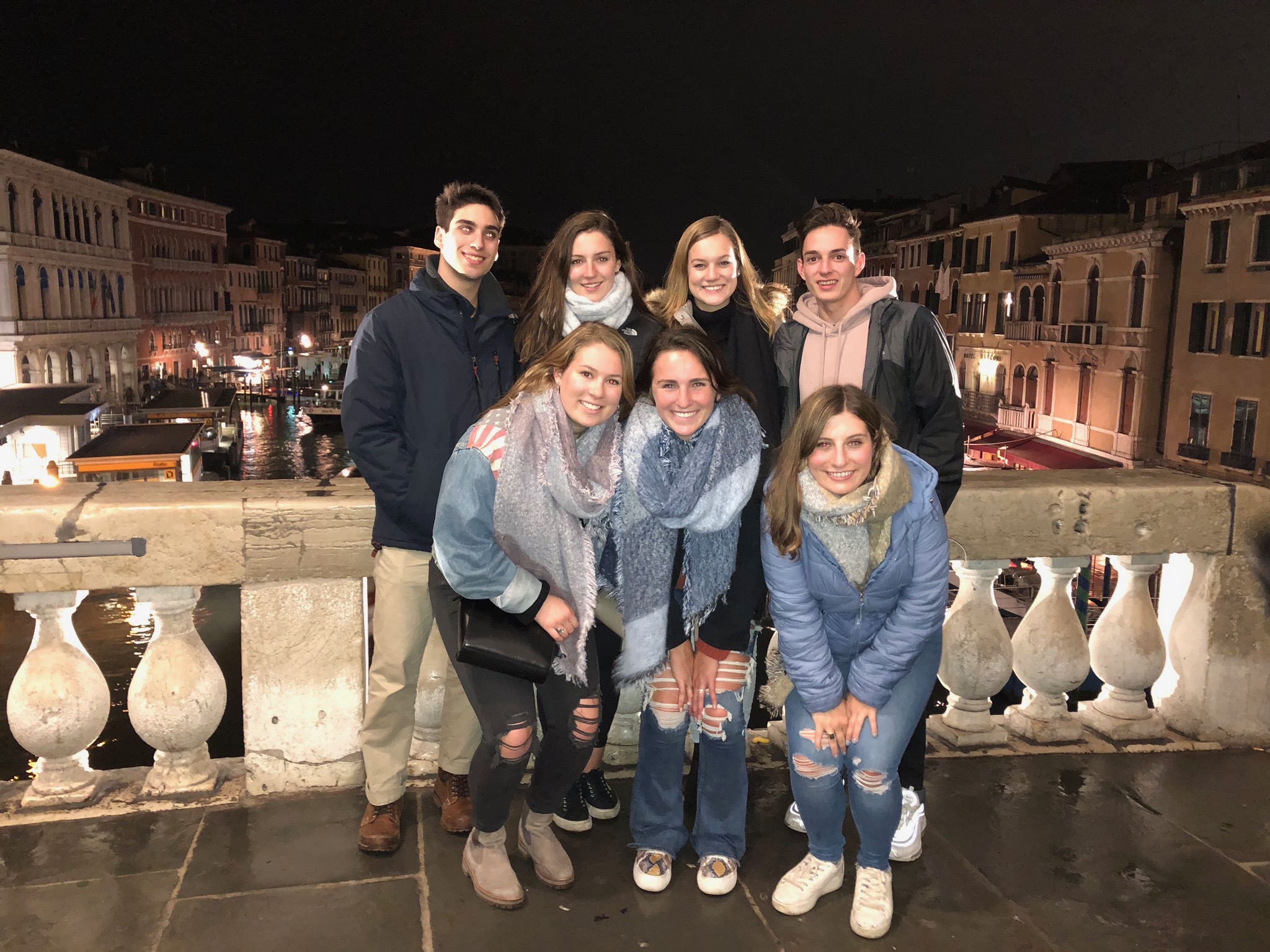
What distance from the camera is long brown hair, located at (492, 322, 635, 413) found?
2893mm

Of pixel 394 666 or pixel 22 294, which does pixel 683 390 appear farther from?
pixel 22 294

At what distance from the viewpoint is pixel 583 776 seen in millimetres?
3340

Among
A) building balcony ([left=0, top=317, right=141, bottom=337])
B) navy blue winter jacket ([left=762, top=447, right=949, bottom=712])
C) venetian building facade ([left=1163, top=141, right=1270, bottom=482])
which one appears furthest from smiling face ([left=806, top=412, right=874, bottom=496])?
building balcony ([left=0, top=317, right=141, bottom=337])

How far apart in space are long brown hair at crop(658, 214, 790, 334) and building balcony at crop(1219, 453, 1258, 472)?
25252 millimetres

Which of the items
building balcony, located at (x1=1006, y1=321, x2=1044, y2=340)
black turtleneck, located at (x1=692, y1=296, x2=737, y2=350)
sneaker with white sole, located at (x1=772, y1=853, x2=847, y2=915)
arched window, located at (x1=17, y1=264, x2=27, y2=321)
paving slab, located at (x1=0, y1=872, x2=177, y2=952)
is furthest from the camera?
arched window, located at (x1=17, y1=264, x2=27, y2=321)

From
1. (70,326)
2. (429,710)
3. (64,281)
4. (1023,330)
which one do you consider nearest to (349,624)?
(429,710)

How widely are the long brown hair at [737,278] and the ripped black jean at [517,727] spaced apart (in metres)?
1.17

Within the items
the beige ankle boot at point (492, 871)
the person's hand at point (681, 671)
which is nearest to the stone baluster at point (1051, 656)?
the person's hand at point (681, 671)

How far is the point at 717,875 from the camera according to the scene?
9.41 ft

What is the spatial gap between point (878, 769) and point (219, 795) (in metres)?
2.08

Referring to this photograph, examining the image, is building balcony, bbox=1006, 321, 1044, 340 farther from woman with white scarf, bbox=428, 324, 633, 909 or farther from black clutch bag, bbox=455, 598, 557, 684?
black clutch bag, bbox=455, 598, 557, 684

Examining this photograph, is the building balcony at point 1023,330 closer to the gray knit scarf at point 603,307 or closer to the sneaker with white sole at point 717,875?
the gray knit scarf at point 603,307

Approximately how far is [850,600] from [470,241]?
5.36 feet

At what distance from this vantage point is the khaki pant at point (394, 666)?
3.14 metres
